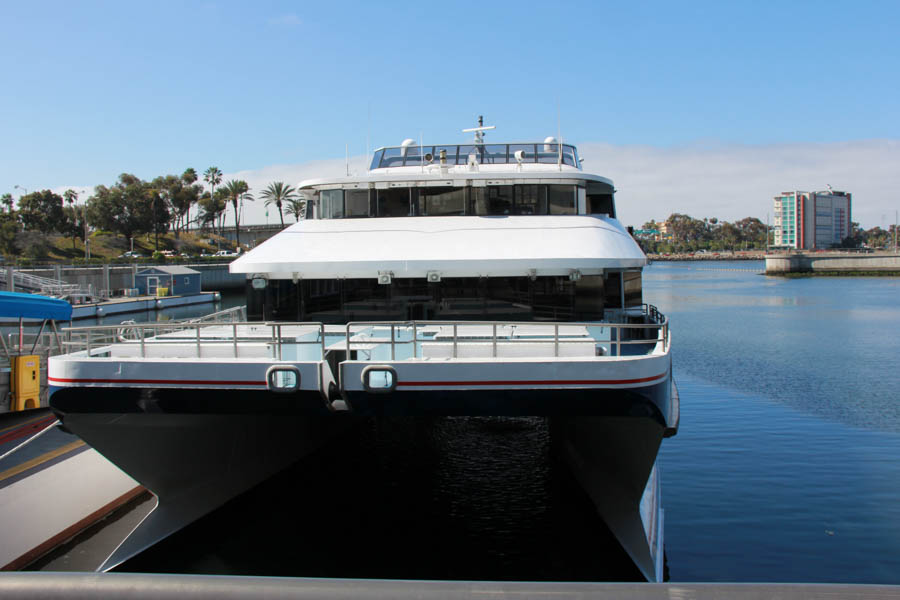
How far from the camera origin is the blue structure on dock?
5584 centimetres

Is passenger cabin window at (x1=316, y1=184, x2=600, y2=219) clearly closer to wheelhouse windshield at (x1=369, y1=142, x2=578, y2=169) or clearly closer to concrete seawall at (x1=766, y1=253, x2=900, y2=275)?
wheelhouse windshield at (x1=369, y1=142, x2=578, y2=169)

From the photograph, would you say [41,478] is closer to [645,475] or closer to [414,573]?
[414,573]

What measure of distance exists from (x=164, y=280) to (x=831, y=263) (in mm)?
99327

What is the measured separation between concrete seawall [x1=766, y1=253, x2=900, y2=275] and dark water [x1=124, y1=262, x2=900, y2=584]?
93942 millimetres

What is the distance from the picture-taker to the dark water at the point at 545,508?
9.61 metres

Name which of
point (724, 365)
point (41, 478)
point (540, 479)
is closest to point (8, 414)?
point (41, 478)

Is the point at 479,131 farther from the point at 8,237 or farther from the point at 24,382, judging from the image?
the point at 8,237

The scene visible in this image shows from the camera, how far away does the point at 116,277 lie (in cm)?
5969

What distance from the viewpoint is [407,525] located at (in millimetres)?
10414

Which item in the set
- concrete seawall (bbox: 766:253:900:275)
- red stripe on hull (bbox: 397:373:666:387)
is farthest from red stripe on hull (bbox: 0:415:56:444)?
concrete seawall (bbox: 766:253:900:275)

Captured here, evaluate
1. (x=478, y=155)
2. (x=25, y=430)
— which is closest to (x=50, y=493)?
(x=25, y=430)

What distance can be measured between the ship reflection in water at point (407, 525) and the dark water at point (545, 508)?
30 mm

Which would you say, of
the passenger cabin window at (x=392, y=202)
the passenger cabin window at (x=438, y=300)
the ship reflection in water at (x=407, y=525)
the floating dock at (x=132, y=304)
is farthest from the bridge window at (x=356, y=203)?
the floating dock at (x=132, y=304)

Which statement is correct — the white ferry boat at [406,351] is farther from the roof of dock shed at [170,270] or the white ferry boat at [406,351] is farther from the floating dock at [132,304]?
the roof of dock shed at [170,270]
